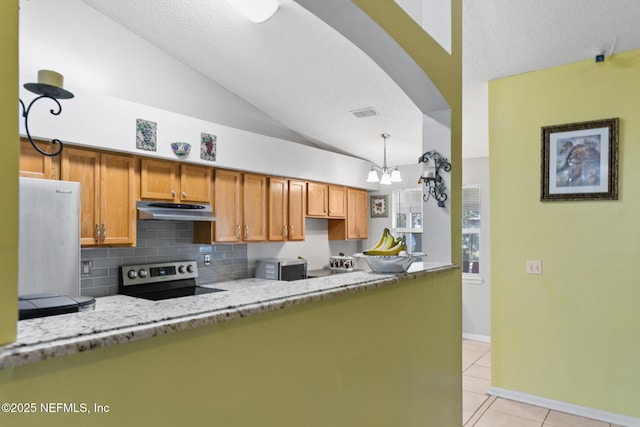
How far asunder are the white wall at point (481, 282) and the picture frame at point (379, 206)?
1238mm

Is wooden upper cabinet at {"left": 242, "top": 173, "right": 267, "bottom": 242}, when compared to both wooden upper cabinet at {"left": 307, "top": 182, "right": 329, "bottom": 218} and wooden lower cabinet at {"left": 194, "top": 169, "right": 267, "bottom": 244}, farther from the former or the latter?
wooden upper cabinet at {"left": 307, "top": 182, "right": 329, "bottom": 218}

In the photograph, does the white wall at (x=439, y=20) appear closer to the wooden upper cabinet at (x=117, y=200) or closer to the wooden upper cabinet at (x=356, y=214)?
the wooden upper cabinet at (x=117, y=200)

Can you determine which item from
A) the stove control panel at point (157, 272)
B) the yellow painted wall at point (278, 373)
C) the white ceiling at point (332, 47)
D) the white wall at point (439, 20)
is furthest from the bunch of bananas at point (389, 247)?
the stove control panel at point (157, 272)

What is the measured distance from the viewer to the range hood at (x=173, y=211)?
10.8 ft

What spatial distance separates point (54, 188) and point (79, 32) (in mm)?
1331

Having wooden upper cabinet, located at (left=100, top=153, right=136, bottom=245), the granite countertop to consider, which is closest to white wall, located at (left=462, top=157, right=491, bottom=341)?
wooden upper cabinet, located at (left=100, top=153, right=136, bottom=245)

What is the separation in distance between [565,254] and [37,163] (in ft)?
12.8

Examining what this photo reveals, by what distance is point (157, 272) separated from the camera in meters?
3.72

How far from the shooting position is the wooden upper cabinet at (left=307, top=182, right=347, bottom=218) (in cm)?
503

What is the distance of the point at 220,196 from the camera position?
396 cm

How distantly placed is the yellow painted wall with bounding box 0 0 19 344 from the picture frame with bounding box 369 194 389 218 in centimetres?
561

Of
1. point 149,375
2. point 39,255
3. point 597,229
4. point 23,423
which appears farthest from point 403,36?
point 39,255

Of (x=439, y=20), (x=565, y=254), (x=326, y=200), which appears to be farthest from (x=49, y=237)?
(x=565, y=254)

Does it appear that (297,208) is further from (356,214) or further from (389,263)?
(389,263)
